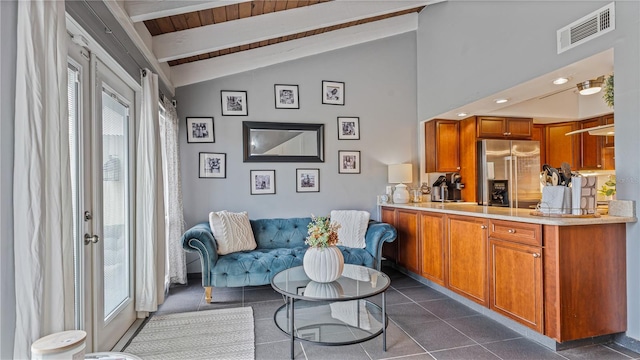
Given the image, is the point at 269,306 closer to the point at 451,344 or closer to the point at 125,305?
the point at 125,305

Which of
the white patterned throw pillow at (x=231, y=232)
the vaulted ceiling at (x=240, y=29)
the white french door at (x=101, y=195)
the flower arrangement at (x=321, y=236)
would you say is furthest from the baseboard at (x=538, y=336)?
the vaulted ceiling at (x=240, y=29)

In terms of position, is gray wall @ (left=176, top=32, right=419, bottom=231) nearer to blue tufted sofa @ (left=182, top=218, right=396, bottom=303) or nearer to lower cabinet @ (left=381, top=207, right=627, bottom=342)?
blue tufted sofa @ (left=182, top=218, right=396, bottom=303)

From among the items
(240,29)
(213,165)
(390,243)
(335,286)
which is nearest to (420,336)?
(335,286)

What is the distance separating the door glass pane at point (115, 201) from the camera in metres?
2.40

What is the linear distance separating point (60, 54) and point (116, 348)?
A: 6.59ft

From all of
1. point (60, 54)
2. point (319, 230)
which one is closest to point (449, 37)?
point (319, 230)

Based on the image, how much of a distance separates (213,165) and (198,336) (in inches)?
87.2

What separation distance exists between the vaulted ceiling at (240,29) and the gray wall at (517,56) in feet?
1.81

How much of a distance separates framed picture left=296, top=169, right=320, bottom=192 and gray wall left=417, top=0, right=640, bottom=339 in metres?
1.78

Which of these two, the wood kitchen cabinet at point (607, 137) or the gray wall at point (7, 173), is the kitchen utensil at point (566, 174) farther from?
the gray wall at point (7, 173)

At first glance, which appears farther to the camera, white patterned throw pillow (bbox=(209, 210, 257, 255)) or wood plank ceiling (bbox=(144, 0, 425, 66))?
white patterned throw pillow (bbox=(209, 210, 257, 255))

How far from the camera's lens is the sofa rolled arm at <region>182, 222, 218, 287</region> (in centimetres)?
328

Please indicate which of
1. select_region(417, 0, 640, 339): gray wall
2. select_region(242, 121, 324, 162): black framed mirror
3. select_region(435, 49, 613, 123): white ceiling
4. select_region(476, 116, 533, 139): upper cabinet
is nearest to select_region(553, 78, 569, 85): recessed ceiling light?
select_region(435, 49, 613, 123): white ceiling

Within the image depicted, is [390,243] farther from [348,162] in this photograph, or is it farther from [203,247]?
[203,247]
